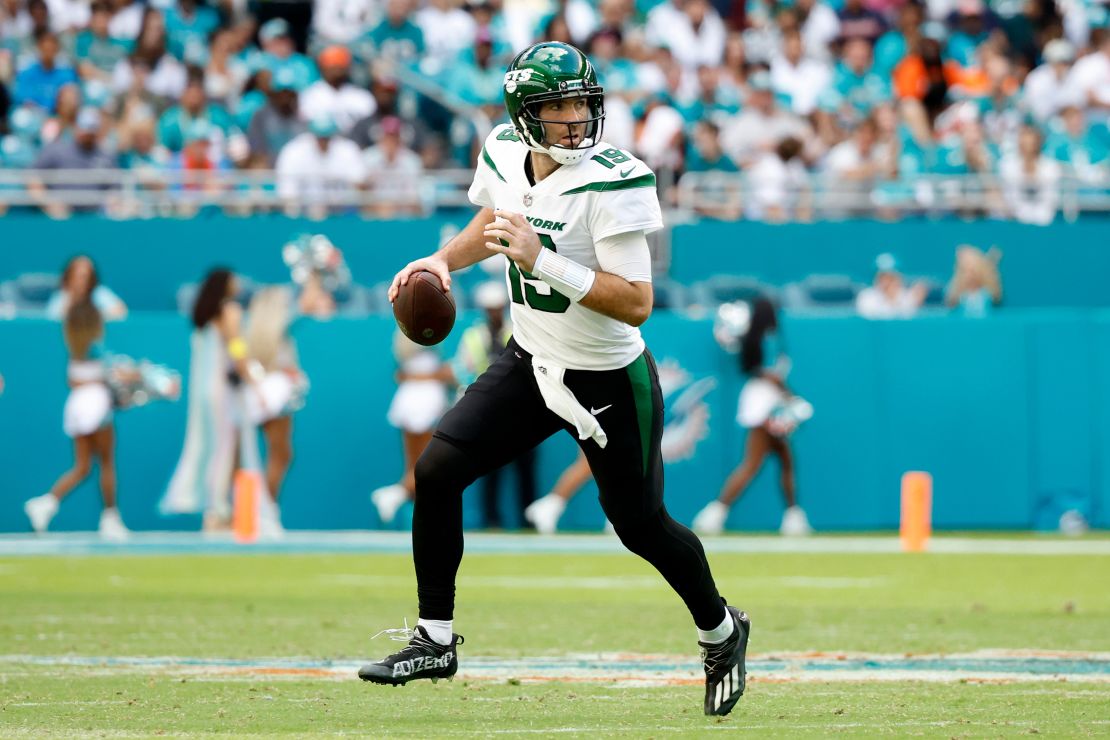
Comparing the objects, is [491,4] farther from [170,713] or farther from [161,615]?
[170,713]

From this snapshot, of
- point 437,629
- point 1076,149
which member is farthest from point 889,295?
point 437,629

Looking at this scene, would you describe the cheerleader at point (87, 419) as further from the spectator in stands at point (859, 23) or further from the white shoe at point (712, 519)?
the spectator in stands at point (859, 23)

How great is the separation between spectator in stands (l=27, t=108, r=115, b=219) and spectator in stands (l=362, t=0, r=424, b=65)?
11.0 feet

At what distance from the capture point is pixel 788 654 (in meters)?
7.89

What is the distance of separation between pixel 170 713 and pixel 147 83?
1300cm

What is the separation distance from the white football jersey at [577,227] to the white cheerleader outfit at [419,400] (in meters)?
9.03

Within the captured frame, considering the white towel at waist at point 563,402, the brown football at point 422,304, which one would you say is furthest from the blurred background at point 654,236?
the white towel at waist at point 563,402

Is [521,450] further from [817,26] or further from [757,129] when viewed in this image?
[817,26]

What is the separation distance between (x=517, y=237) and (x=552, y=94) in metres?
0.53

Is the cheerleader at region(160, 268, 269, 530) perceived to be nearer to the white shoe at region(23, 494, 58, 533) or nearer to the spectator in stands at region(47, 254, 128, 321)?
the spectator in stands at region(47, 254, 128, 321)

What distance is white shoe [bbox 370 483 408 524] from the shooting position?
15.3 m

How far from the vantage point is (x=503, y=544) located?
1429cm

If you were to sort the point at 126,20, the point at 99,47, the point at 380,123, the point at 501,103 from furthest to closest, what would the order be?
the point at 126,20 → the point at 99,47 → the point at 380,123 → the point at 501,103

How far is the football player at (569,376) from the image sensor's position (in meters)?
5.94
